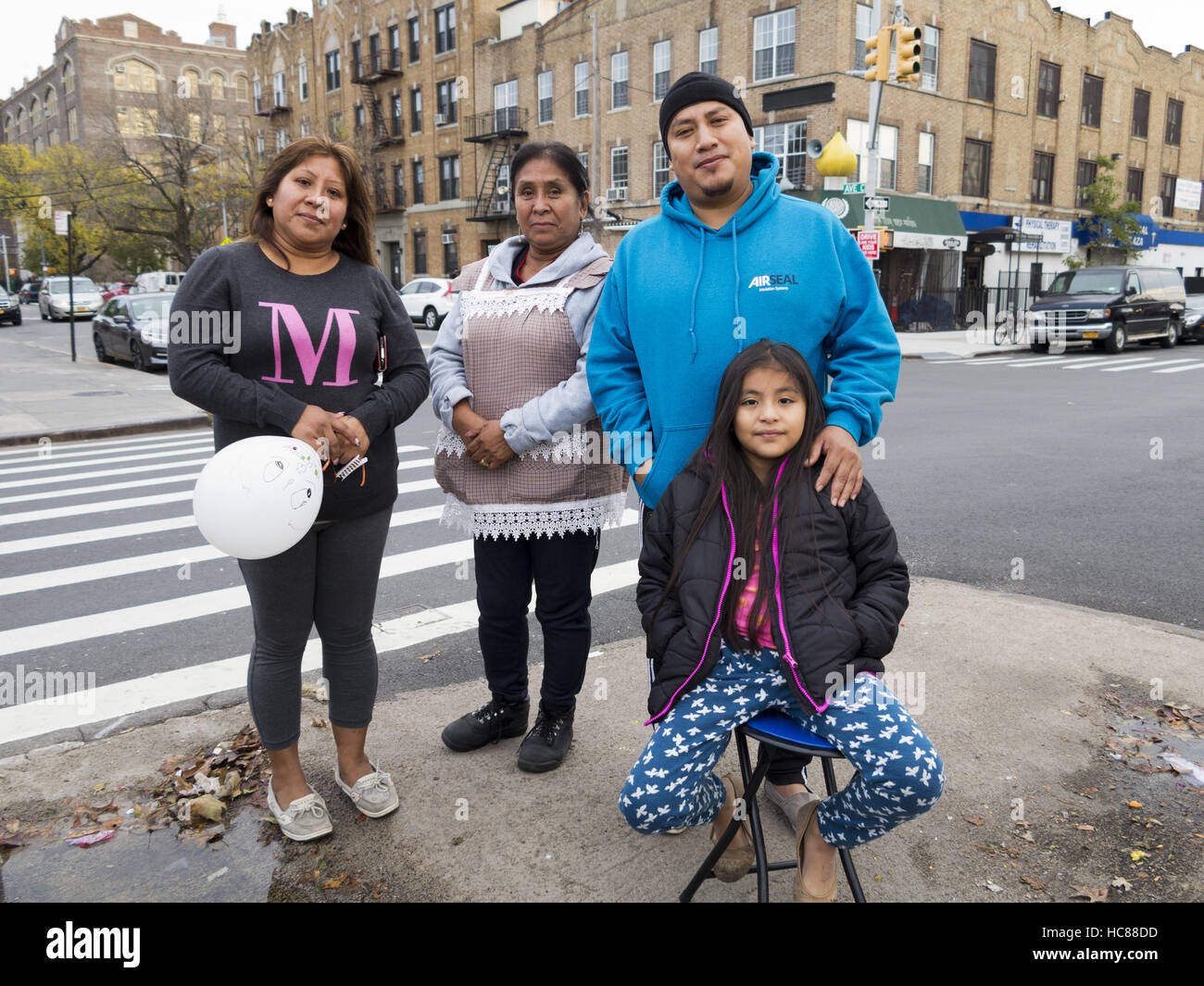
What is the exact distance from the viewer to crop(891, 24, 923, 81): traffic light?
15555mm

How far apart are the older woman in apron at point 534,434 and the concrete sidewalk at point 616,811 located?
301 mm

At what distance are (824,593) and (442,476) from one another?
1.59m

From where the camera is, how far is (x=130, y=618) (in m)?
5.23

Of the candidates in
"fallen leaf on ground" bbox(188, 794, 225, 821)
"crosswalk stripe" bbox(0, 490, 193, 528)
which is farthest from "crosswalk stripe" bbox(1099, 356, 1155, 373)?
"fallen leaf on ground" bbox(188, 794, 225, 821)

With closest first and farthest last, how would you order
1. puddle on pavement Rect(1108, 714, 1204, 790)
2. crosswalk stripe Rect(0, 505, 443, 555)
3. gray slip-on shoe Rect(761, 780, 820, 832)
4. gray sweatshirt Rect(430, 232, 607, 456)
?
gray slip-on shoe Rect(761, 780, 820, 832), gray sweatshirt Rect(430, 232, 607, 456), puddle on pavement Rect(1108, 714, 1204, 790), crosswalk stripe Rect(0, 505, 443, 555)

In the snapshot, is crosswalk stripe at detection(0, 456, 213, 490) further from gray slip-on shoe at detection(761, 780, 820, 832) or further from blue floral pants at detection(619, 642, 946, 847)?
blue floral pants at detection(619, 642, 946, 847)

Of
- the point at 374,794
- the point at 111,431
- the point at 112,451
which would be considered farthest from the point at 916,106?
the point at 374,794

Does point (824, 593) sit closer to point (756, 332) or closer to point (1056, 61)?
point (756, 332)

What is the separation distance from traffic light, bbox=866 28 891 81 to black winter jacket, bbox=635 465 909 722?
15.9 meters

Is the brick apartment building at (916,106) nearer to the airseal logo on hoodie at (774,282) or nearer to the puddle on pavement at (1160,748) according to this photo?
the puddle on pavement at (1160,748)

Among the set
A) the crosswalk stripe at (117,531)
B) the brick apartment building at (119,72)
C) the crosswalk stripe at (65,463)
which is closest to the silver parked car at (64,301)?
the crosswalk stripe at (65,463)

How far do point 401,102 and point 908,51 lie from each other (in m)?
31.3
